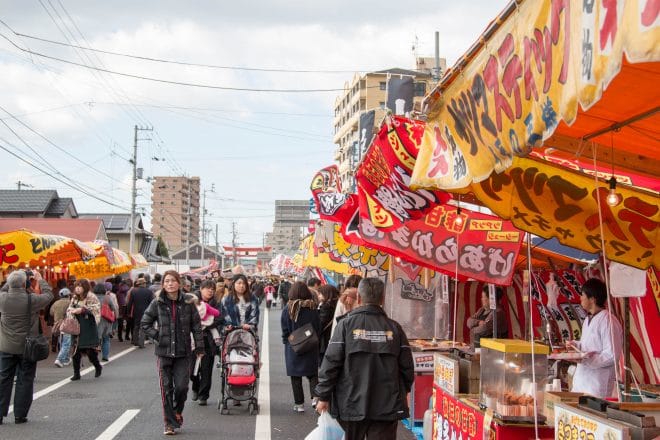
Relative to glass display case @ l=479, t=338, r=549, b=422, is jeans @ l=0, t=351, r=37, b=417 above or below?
below

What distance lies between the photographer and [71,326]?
1383cm

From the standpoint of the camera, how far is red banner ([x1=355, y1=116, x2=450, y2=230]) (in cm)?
729

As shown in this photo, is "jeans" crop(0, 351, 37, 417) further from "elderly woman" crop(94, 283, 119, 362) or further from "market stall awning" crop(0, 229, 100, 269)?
"market stall awning" crop(0, 229, 100, 269)

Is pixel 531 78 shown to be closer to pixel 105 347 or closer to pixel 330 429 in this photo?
pixel 330 429

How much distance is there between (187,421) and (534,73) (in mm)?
7763

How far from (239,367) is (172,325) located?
65.5 inches

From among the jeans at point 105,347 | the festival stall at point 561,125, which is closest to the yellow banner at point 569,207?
the festival stall at point 561,125

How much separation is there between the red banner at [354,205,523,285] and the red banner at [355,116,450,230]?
54 cm

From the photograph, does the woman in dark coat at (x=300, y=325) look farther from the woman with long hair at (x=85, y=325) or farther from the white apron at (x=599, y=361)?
the woman with long hair at (x=85, y=325)

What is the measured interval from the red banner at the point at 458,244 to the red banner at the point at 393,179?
1.77ft

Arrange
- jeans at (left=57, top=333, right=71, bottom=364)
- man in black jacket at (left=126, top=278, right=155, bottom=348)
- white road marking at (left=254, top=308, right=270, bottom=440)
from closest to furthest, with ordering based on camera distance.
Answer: white road marking at (left=254, top=308, right=270, bottom=440)
jeans at (left=57, top=333, right=71, bottom=364)
man in black jacket at (left=126, top=278, right=155, bottom=348)

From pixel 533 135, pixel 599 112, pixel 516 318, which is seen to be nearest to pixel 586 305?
pixel 599 112

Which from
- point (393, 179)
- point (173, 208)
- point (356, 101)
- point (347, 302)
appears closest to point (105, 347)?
point (347, 302)

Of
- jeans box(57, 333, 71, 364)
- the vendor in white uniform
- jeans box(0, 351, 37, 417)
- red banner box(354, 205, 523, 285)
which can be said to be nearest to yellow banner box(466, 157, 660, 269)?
the vendor in white uniform
